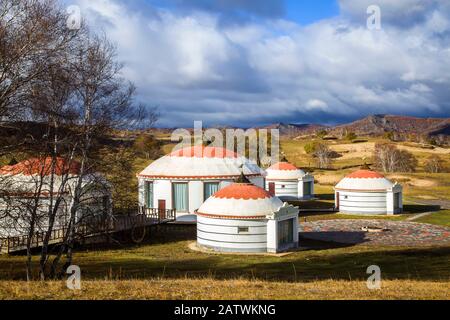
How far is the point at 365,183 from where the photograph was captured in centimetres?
3978

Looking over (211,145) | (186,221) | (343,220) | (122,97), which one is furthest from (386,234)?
(122,97)

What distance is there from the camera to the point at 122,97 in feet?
54.9

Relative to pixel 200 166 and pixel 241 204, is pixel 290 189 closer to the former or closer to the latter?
pixel 200 166

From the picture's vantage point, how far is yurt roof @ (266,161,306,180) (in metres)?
49.5

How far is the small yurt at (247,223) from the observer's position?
24906 millimetres

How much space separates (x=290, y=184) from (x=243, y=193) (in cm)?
2389

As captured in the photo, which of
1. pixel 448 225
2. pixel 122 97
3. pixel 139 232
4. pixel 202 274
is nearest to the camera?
pixel 122 97

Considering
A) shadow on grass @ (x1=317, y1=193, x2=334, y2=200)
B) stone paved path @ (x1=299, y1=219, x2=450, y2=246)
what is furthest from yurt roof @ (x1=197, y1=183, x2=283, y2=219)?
shadow on grass @ (x1=317, y1=193, x2=334, y2=200)

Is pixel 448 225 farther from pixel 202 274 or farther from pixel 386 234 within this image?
pixel 202 274

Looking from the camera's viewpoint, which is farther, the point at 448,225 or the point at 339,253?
the point at 448,225

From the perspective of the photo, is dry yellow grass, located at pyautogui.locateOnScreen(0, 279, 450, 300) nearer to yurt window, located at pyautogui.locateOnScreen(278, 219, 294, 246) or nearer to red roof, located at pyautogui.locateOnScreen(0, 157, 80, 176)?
red roof, located at pyautogui.locateOnScreen(0, 157, 80, 176)

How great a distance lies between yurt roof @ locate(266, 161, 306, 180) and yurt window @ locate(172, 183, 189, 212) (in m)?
16.0

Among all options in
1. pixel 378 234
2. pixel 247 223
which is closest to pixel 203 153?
pixel 247 223
